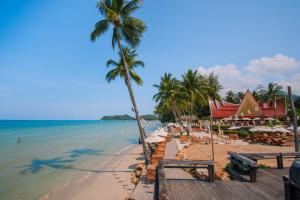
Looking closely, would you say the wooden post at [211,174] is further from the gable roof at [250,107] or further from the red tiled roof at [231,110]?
the gable roof at [250,107]

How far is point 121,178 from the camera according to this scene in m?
12.4

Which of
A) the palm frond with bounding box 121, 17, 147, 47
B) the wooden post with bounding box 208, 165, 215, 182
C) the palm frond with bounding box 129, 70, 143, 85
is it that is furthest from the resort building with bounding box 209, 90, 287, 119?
the wooden post with bounding box 208, 165, 215, 182

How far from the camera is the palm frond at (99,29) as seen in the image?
14.0 metres

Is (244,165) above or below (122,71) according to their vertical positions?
below

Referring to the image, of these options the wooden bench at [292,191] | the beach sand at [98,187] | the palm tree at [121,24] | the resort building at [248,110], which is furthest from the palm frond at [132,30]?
the resort building at [248,110]

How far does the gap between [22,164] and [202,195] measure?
18.3 meters

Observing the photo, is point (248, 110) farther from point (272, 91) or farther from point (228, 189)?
point (228, 189)

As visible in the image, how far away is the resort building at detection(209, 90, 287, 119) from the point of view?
130ft

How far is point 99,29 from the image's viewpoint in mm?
14125

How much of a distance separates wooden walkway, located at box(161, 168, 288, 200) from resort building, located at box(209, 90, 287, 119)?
35680 mm

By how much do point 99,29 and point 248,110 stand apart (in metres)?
34.5

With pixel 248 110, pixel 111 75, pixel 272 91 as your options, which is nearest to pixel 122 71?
pixel 111 75

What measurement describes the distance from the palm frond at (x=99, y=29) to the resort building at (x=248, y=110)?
31711mm

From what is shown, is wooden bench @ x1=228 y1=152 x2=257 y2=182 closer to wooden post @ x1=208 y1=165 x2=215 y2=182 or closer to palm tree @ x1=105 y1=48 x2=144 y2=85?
wooden post @ x1=208 y1=165 x2=215 y2=182
